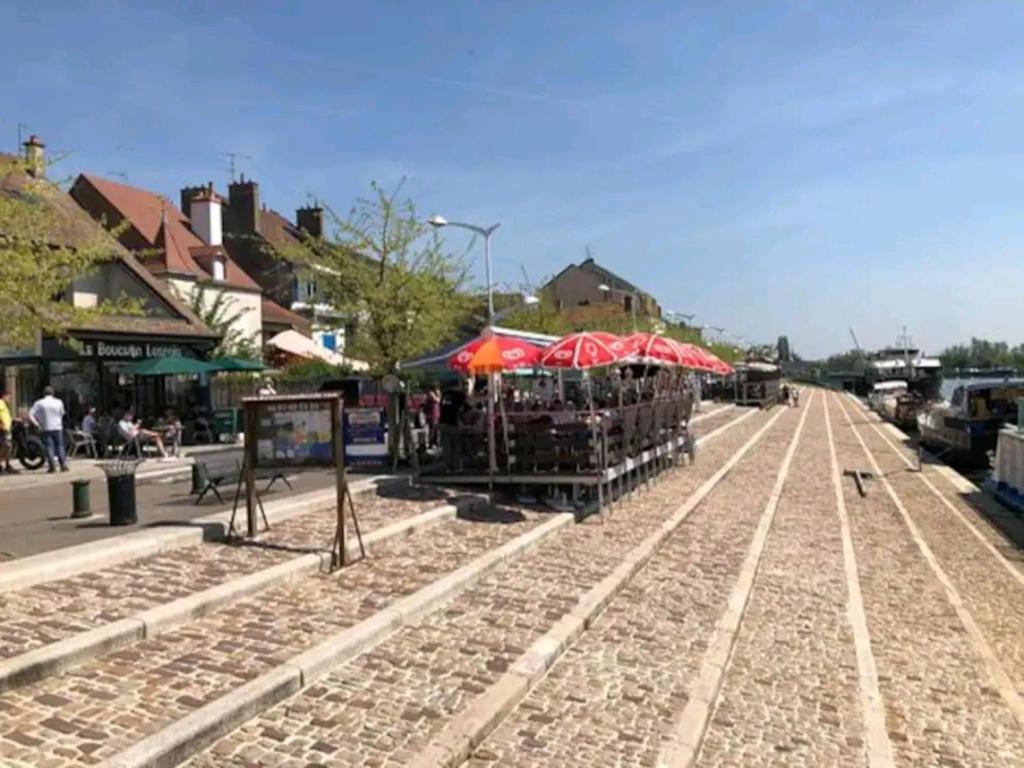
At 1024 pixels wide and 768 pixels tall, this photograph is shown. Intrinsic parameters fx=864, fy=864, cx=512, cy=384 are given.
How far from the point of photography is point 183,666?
217 inches

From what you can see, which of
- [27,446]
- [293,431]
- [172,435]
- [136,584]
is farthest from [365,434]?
[172,435]

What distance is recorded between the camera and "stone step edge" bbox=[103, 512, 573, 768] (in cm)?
429

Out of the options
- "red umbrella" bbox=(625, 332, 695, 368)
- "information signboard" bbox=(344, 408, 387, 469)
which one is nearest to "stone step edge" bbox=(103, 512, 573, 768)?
"information signboard" bbox=(344, 408, 387, 469)

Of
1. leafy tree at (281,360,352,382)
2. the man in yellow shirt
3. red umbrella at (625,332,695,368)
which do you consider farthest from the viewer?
leafy tree at (281,360,352,382)

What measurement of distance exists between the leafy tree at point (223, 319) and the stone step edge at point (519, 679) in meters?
27.0

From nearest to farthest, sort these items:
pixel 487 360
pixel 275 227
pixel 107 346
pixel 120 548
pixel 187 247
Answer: pixel 120 548, pixel 487 360, pixel 107 346, pixel 187 247, pixel 275 227

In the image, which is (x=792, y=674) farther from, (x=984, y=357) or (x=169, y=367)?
(x=984, y=357)

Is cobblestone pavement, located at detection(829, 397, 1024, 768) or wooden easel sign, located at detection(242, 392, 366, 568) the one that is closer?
cobblestone pavement, located at detection(829, 397, 1024, 768)

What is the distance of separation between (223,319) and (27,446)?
19.4 metres

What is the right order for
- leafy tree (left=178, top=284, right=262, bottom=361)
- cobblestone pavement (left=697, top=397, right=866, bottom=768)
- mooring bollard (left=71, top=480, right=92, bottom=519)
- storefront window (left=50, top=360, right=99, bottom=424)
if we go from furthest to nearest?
leafy tree (left=178, top=284, right=262, bottom=361) < storefront window (left=50, top=360, right=99, bottom=424) < mooring bollard (left=71, top=480, right=92, bottom=519) < cobblestone pavement (left=697, top=397, right=866, bottom=768)

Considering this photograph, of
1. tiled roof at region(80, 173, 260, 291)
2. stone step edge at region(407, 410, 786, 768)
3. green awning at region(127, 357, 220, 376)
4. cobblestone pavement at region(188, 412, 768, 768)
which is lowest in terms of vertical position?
stone step edge at region(407, 410, 786, 768)

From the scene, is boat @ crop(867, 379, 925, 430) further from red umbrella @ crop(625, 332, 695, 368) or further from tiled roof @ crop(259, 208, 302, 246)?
tiled roof @ crop(259, 208, 302, 246)

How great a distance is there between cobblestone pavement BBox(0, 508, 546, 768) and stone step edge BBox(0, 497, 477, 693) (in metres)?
0.07

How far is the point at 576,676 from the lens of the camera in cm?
628
